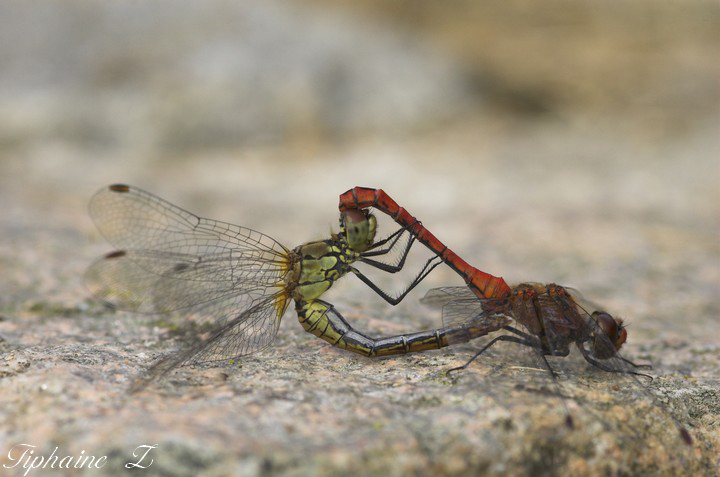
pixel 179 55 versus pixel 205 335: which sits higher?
pixel 179 55

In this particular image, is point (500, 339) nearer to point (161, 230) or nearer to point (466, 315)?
point (466, 315)

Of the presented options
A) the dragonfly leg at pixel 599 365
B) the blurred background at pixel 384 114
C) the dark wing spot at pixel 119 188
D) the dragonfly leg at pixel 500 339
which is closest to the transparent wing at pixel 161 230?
the dark wing spot at pixel 119 188

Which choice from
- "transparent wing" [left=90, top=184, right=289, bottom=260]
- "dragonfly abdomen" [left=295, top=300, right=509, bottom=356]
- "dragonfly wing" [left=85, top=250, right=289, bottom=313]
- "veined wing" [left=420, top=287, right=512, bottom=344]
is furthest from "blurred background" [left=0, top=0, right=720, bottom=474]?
"dragonfly abdomen" [left=295, top=300, right=509, bottom=356]

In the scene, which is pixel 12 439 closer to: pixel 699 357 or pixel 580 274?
pixel 699 357

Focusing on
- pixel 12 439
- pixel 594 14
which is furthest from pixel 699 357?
pixel 594 14

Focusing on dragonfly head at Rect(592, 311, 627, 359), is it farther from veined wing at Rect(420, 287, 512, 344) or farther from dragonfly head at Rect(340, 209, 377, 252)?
dragonfly head at Rect(340, 209, 377, 252)

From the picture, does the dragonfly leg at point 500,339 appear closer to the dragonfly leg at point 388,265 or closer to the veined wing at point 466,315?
the veined wing at point 466,315

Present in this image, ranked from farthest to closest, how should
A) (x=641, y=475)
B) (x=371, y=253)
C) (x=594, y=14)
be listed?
(x=594, y=14) → (x=371, y=253) → (x=641, y=475)

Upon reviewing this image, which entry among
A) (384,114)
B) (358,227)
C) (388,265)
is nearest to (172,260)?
(358,227)
